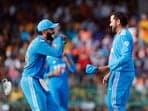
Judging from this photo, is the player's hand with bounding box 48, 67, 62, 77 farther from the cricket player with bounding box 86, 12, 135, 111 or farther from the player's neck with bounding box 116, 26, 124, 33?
the player's neck with bounding box 116, 26, 124, 33

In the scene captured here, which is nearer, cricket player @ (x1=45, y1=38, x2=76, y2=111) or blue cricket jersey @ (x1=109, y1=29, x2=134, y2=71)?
blue cricket jersey @ (x1=109, y1=29, x2=134, y2=71)

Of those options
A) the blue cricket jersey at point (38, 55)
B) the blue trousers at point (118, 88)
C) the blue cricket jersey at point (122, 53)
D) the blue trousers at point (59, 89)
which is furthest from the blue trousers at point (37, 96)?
the blue trousers at point (59, 89)

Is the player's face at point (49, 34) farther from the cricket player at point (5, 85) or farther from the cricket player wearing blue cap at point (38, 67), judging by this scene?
the cricket player at point (5, 85)

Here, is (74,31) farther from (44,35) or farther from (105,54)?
(44,35)

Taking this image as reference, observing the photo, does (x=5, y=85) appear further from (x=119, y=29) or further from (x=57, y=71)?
(x=119, y=29)

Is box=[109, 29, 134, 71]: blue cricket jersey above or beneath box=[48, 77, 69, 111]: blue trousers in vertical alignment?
above

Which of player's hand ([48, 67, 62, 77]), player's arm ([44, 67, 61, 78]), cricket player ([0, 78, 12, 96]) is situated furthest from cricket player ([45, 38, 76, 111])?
cricket player ([0, 78, 12, 96])

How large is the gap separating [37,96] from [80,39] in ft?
24.9

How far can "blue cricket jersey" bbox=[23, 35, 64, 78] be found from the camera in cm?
1387

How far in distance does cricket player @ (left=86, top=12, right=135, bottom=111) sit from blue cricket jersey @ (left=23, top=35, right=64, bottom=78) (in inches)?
29.3

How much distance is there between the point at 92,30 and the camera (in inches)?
880

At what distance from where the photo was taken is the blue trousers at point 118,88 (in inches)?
536

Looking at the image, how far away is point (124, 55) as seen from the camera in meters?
13.4

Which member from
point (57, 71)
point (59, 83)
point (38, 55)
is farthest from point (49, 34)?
point (59, 83)
